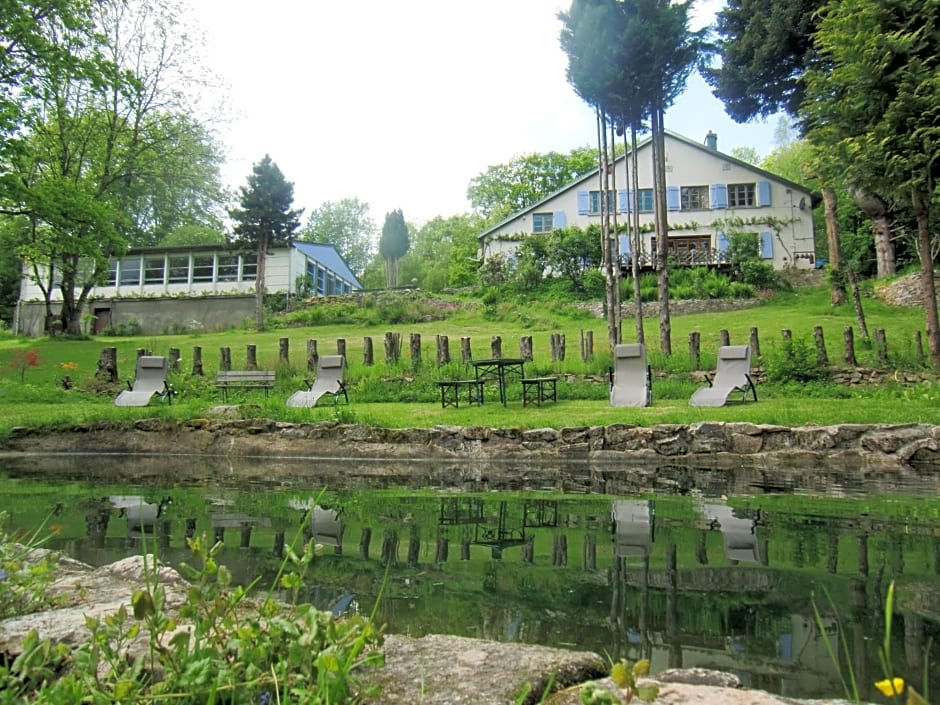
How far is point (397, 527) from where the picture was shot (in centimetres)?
449

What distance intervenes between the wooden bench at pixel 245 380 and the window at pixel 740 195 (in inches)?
1127

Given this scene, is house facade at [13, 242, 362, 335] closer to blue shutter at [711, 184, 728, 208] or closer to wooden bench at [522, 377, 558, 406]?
blue shutter at [711, 184, 728, 208]

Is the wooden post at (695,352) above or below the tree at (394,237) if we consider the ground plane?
below

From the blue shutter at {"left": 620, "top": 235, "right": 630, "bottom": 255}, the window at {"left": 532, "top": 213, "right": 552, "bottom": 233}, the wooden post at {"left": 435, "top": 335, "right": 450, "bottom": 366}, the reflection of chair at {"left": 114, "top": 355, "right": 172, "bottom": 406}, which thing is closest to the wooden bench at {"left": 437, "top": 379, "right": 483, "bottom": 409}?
the wooden post at {"left": 435, "top": 335, "right": 450, "bottom": 366}

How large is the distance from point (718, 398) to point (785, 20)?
19.2 m

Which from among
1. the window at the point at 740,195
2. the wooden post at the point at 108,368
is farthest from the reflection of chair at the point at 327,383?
the window at the point at 740,195

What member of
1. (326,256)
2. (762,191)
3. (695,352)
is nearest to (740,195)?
(762,191)

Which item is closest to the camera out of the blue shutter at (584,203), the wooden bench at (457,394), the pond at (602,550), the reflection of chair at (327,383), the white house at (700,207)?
the pond at (602,550)

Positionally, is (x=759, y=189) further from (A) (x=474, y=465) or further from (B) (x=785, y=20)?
(A) (x=474, y=465)

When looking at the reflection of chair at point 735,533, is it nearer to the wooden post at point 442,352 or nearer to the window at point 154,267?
the wooden post at point 442,352

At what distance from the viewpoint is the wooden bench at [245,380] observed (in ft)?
48.4

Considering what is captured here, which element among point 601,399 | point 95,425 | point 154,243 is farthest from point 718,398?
point 154,243

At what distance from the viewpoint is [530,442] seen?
907 cm

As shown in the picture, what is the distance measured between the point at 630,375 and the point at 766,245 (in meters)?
25.1
